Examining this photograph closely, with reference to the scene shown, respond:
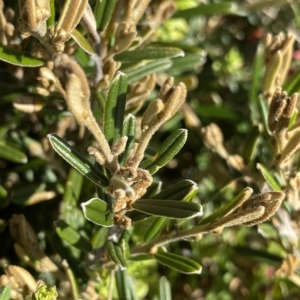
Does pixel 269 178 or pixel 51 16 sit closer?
pixel 51 16

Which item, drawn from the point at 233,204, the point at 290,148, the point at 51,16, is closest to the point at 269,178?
the point at 290,148

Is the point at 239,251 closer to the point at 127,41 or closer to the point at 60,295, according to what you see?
the point at 60,295

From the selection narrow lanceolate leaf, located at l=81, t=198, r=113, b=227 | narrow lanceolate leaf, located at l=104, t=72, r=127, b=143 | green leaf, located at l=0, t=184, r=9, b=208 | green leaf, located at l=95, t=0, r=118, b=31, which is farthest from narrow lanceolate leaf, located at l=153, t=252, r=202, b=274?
green leaf, located at l=95, t=0, r=118, b=31

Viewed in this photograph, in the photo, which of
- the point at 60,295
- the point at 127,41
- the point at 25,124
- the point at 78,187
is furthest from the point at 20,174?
the point at 127,41

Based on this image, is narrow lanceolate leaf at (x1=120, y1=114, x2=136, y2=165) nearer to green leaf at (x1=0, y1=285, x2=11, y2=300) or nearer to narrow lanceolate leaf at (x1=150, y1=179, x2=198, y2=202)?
narrow lanceolate leaf at (x1=150, y1=179, x2=198, y2=202)

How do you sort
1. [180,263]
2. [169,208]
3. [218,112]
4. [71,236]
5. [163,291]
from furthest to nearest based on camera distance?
[218,112] → [163,291] → [71,236] → [180,263] → [169,208]

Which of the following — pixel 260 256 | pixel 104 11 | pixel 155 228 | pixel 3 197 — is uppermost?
pixel 104 11

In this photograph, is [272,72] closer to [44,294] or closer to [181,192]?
[181,192]
